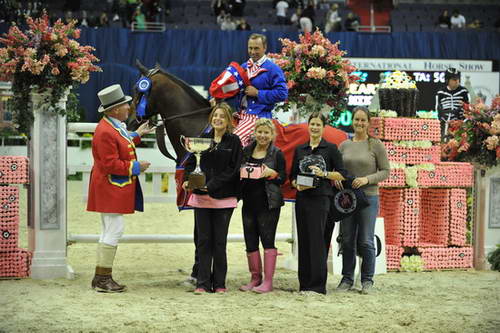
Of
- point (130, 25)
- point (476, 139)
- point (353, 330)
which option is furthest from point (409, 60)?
point (353, 330)

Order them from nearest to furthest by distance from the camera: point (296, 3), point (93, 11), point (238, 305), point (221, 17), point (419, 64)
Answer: point (238, 305) < point (419, 64) < point (221, 17) < point (93, 11) < point (296, 3)

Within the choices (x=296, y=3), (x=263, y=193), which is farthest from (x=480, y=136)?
(x=296, y=3)

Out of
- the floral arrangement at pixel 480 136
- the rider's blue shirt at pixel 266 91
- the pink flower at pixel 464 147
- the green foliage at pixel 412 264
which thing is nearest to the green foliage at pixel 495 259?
the green foliage at pixel 412 264

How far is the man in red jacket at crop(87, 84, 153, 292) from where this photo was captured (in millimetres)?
5914

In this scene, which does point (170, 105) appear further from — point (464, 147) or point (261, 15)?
point (261, 15)

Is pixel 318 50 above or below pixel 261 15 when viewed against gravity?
below

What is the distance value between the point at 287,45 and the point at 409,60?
13.5 metres

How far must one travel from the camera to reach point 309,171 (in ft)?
19.4

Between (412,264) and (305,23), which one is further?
(305,23)

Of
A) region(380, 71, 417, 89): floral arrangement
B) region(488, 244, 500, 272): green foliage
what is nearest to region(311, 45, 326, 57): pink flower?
region(380, 71, 417, 89): floral arrangement

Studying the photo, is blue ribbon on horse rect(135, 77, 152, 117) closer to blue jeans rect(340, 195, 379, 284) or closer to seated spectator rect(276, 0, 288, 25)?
blue jeans rect(340, 195, 379, 284)

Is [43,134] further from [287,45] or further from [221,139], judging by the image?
[287,45]

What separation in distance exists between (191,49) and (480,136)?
13.2 metres

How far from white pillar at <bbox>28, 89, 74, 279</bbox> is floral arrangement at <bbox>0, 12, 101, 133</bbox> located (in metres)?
0.09
